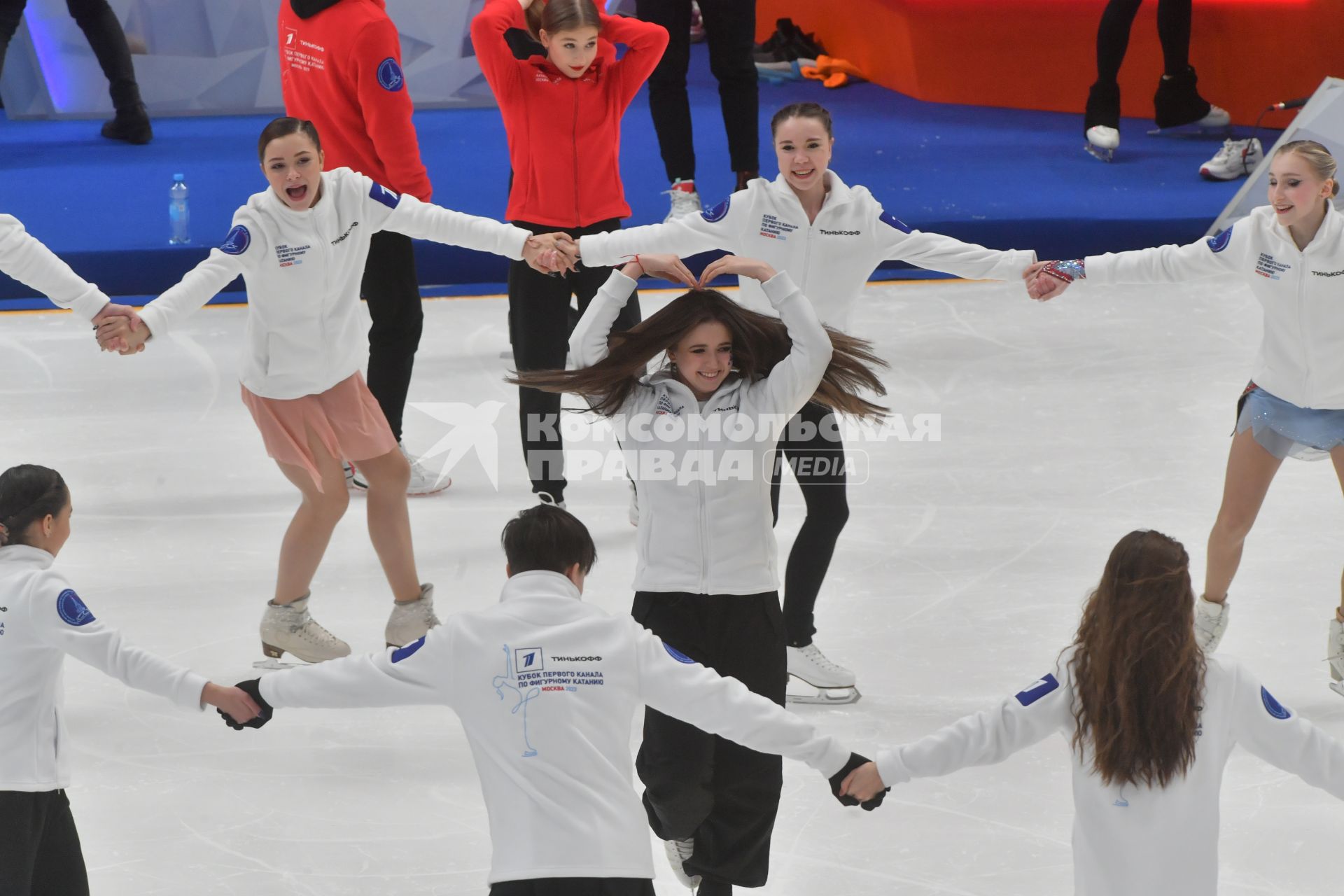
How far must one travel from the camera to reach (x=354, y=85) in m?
4.57

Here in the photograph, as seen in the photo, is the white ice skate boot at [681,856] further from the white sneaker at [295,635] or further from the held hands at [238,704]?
the white sneaker at [295,635]

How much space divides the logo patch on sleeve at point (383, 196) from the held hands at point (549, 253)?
32cm

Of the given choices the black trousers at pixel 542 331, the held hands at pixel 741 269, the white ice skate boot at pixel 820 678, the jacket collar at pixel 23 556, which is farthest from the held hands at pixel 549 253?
the jacket collar at pixel 23 556

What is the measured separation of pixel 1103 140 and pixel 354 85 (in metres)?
4.50

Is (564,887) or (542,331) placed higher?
(564,887)

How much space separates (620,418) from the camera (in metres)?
2.95

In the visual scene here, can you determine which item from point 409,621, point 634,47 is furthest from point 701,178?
point 409,621

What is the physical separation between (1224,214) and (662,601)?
492 cm

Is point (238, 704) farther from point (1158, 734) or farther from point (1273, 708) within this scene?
point (1273, 708)

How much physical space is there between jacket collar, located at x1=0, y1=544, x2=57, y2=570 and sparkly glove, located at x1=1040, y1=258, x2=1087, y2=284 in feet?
8.02

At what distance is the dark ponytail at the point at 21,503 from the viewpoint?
2.53 m

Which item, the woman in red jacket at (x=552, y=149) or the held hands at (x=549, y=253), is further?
the woman in red jacket at (x=552, y=149)

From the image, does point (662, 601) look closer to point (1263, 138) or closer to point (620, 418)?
point (620, 418)

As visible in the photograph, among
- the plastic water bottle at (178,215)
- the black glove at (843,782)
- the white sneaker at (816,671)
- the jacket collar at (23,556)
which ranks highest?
the jacket collar at (23,556)
